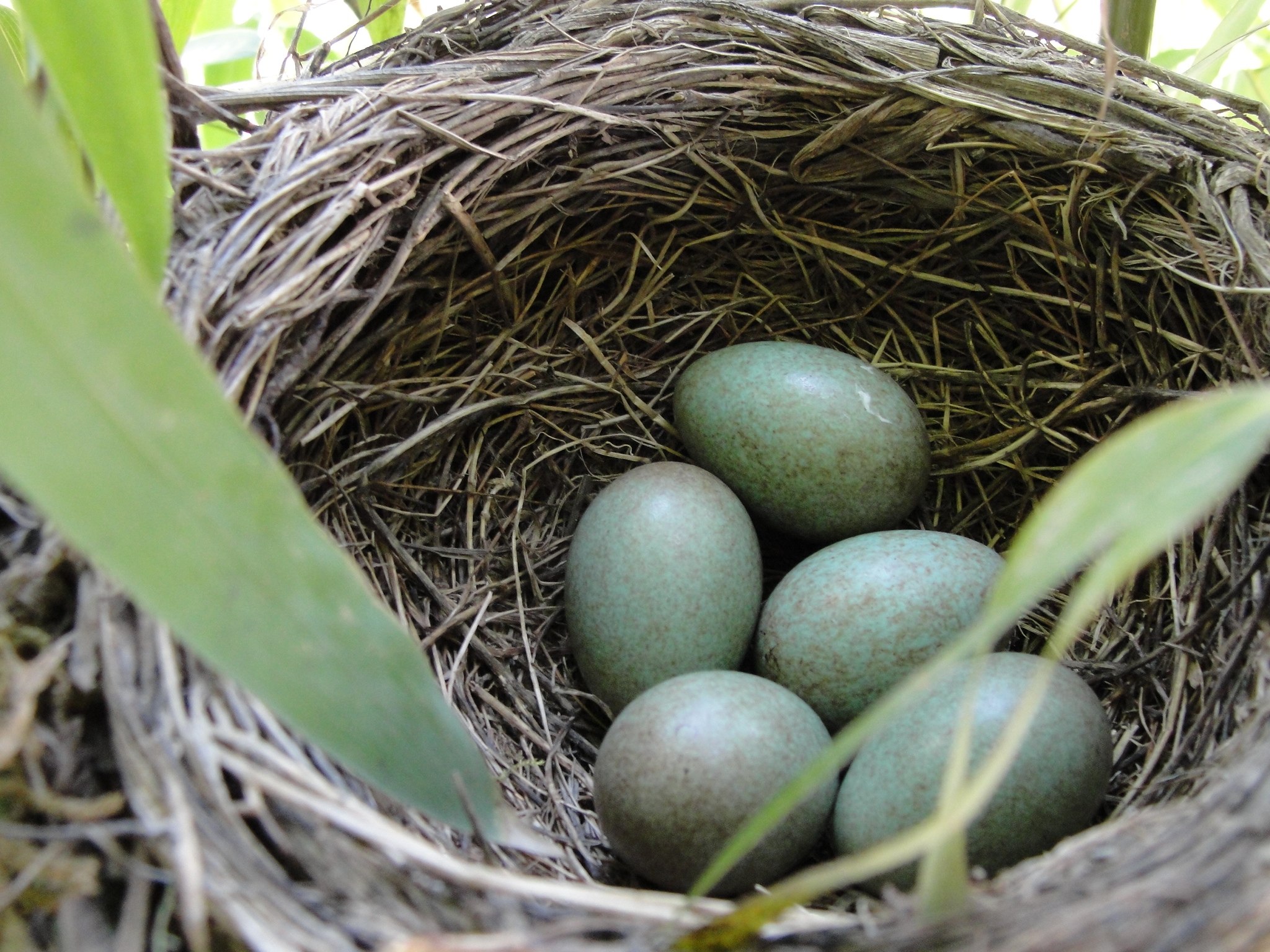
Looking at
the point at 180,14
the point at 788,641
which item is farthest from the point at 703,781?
the point at 180,14

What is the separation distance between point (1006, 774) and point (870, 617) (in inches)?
9.0

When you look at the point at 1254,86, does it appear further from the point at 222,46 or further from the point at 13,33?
the point at 13,33

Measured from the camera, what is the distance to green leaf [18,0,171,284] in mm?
567

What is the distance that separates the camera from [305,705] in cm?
55

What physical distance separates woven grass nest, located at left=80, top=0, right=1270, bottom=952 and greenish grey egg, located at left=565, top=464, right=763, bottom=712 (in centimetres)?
10

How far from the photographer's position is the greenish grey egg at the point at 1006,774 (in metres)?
0.82

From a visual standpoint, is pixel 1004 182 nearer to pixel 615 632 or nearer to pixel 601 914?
pixel 615 632

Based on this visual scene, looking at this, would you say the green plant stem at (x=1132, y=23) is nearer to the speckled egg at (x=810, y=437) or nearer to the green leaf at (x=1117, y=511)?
the speckled egg at (x=810, y=437)

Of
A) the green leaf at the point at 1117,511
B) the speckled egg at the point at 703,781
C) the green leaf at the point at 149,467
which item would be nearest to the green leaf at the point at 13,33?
the green leaf at the point at 149,467

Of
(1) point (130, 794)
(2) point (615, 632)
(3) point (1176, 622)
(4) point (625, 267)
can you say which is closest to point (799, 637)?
(2) point (615, 632)

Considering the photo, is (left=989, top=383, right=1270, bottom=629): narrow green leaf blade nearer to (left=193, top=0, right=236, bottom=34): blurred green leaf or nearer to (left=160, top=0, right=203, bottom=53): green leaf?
(left=160, top=0, right=203, bottom=53): green leaf

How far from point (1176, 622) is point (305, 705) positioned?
841 mm

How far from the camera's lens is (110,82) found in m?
0.57

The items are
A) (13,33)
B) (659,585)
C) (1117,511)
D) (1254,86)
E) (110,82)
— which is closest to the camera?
(1117,511)
